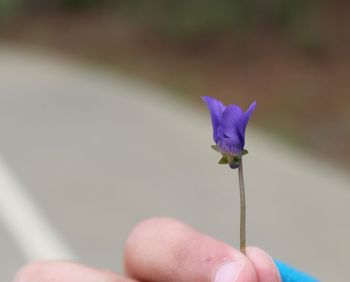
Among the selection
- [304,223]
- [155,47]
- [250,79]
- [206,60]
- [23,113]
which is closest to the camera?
[304,223]

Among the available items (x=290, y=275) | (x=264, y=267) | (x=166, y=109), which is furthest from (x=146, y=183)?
(x=264, y=267)

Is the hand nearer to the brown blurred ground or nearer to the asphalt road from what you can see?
the asphalt road

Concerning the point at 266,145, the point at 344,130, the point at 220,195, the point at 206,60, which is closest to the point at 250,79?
the point at 206,60

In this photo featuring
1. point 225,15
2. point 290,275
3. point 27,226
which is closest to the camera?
point 290,275

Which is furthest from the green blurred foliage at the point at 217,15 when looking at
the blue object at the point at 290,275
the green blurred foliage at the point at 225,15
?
the blue object at the point at 290,275

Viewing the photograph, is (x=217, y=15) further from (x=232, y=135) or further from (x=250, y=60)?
(x=232, y=135)

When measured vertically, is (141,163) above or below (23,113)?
below

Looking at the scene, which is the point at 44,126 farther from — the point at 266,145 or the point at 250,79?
the point at 250,79
